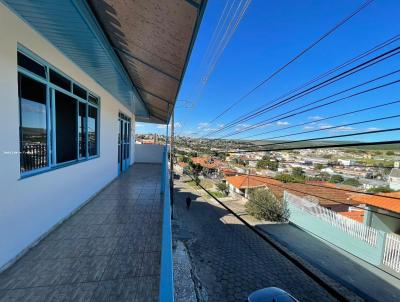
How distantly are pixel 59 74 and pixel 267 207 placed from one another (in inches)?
576

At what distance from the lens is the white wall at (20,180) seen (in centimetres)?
211

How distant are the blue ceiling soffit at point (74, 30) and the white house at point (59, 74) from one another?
11 millimetres

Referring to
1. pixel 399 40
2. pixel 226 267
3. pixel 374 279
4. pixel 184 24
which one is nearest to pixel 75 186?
pixel 184 24

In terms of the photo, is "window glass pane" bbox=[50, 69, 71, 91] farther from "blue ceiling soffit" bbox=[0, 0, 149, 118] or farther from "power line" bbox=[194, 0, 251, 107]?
"power line" bbox=[194, 0, 251, 107]

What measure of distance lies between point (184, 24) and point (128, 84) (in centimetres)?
320

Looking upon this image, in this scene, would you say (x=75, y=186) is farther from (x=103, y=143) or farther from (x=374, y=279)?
(x=374, y=279)

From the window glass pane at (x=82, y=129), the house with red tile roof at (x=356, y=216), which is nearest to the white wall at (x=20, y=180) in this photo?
the window glass pane at (x=82, y=129)

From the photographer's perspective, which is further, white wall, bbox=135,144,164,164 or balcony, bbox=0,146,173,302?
white wall, bbox=135,144,164,164

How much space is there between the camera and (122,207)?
13.6 ft

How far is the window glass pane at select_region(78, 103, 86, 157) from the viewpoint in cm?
419

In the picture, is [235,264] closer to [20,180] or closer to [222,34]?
[20,180]

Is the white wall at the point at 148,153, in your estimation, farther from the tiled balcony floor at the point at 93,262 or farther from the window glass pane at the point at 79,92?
the tiled balcony floor at the point at 93,262

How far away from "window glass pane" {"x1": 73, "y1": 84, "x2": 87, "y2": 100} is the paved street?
6.65 m

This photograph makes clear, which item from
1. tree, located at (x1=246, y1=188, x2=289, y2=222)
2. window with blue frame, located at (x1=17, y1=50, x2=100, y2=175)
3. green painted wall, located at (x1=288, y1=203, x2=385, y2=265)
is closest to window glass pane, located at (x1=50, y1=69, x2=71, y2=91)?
window with blue frame, located at (x1=17, y1=50, x2=100, y2=175)
